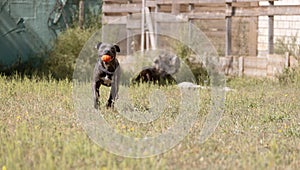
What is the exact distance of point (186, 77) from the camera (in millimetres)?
15656

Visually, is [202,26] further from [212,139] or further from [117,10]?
[212,139]

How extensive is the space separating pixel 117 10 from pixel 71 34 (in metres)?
1.94

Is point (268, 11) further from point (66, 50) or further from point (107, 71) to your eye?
point (107, 71)

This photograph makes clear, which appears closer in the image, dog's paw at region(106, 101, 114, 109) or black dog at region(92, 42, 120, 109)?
black dog at region(92, 42, 120, 109)

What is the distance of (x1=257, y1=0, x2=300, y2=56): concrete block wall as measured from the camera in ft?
58.4

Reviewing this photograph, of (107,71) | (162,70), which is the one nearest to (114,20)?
(162,70)

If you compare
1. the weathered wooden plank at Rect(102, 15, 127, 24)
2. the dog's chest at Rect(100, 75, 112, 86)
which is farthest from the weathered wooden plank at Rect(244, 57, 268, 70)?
the dog's chest at Rect(100, 75, 112, 86)

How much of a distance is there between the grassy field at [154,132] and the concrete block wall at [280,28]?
636cm

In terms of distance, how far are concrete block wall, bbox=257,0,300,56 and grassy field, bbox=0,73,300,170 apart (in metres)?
6.36

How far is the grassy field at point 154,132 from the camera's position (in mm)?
6250

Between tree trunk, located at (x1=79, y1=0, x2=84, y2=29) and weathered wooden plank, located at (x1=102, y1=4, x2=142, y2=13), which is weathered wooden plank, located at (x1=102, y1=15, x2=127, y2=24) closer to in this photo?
weathered wooden plank, located at (x1=102, y1=4, x2=142, y2=13)

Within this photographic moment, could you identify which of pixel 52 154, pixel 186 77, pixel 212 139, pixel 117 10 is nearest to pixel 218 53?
pixel 186 77

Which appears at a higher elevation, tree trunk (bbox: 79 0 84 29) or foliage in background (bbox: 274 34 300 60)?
tree trunk (bbox: 79 0 84 29)

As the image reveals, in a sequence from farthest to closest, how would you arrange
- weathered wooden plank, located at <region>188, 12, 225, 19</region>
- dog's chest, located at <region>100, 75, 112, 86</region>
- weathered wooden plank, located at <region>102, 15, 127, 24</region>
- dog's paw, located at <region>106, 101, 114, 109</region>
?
1. weathered wooden plank, located at <region>102, 15, 127, 24</region>
2. weathered wooden plank, located at <region>188, 12, 225, 19</region>
3. dog's paw, located at <region>106, 101, 114, 109</region>
4. dog's chest, located at <region>100, 75, 112, 86</region>
